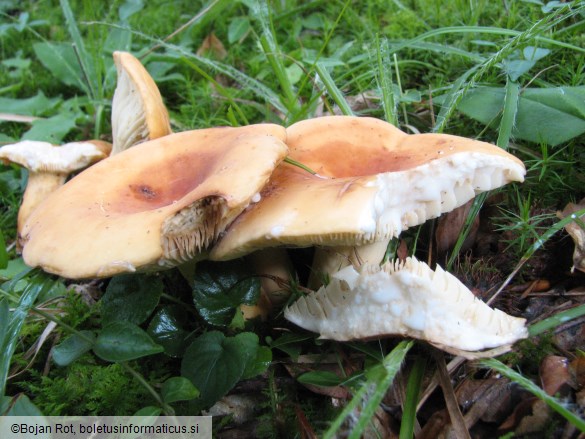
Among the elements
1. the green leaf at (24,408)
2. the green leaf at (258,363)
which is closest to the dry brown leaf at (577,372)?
the green leaf at (258,363)

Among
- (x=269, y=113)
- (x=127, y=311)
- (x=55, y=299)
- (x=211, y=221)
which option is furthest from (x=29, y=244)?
(x=269, y=113)

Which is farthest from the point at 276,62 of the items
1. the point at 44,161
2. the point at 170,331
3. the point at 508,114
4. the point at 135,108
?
the point at 170,331

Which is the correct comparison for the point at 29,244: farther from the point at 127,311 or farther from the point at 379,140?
the point at 379,140

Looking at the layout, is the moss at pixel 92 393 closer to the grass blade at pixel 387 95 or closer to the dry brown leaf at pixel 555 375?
the dry brown leaf at pixel 555 375

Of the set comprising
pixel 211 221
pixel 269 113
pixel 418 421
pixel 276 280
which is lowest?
pixel 418 421

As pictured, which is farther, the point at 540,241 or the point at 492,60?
the point at 492,60

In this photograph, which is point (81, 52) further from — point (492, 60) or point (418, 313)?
point (418, 313)
